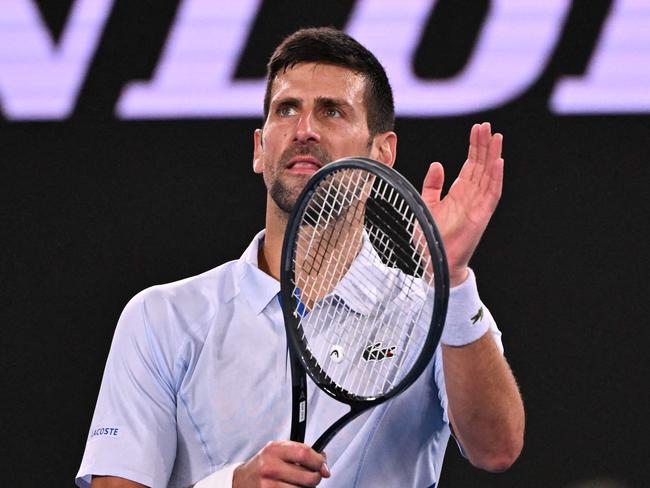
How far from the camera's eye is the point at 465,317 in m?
2.04

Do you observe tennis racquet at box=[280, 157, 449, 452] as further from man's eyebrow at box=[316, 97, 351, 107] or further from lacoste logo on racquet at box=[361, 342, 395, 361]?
man's eyebrow at box=[316, 97, 351, 107]

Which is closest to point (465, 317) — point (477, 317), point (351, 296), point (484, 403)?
point (477, 317)

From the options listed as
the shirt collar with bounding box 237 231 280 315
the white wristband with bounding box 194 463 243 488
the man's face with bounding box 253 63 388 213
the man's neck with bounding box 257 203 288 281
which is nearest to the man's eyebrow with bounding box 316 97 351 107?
the man's face with bounding box 253 63 388 213

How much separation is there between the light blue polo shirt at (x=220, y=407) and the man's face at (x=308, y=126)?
214mm

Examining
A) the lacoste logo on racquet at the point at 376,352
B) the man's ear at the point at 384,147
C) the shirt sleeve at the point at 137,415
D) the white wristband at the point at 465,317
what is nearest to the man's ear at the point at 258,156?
the man's ear at the point at 384,147

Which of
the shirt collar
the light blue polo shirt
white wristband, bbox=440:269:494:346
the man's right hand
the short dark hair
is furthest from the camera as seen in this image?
the short dark hair

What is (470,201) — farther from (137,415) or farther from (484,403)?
(137,415)

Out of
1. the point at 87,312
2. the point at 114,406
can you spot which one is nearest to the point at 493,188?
the point at 114,406

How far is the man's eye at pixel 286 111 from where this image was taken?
97.1 inches

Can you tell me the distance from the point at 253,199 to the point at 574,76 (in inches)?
36.5

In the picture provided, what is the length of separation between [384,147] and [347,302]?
0.43m

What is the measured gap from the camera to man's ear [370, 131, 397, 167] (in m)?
2.52

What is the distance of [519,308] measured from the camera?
3295 mm

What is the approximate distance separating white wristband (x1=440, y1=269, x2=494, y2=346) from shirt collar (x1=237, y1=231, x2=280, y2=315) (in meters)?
0.45
